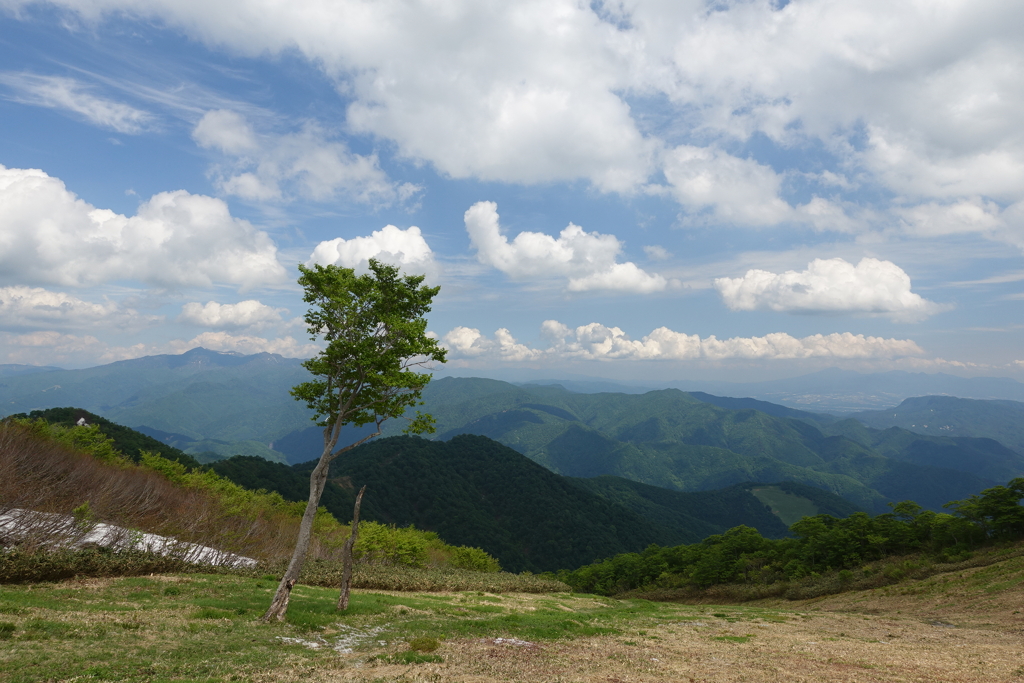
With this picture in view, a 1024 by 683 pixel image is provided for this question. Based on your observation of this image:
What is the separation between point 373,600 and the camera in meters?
26.6

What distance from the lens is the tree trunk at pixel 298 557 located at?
62.1 ft

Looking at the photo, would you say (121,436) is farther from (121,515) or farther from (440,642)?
(440,642)

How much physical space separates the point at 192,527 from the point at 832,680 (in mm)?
45533

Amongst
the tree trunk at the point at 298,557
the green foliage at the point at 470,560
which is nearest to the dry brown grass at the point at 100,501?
the tree trunk at the point at 298,557

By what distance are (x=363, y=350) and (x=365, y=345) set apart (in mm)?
390

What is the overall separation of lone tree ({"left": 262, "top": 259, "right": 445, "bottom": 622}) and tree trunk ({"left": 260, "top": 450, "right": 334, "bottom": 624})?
0.10 metres

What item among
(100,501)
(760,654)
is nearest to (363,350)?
(760,654)

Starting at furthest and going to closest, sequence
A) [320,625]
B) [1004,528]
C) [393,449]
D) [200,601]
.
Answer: [393,449] → [1004,528] → [200,601] → [320,625]

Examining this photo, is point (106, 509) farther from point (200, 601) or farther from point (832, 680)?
point (832, 680)

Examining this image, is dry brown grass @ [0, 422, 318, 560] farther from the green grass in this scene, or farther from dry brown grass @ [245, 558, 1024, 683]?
dry brown grass @ [245, 558, 1024, 683]

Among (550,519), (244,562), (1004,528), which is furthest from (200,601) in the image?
(550,519)

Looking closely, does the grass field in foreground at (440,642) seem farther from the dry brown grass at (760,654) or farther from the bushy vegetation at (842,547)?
the bushy vegetation at (842,547)

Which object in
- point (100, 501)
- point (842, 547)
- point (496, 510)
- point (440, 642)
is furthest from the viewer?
point (496, 510)

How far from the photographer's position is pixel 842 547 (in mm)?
51812
